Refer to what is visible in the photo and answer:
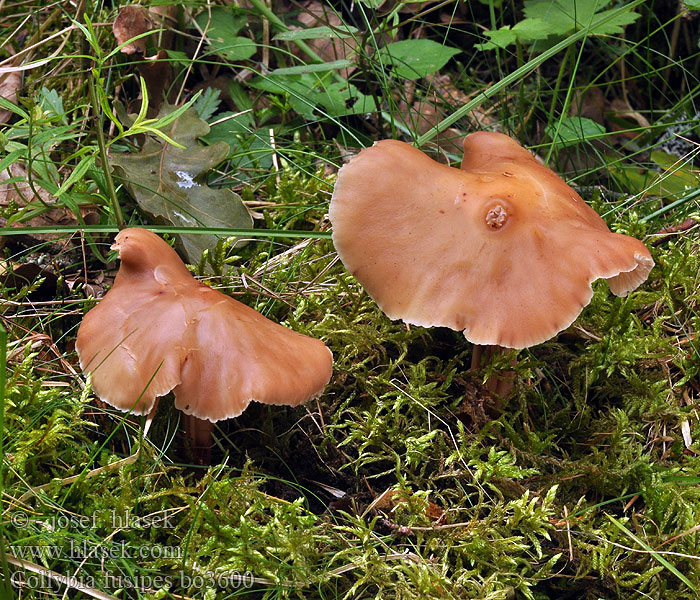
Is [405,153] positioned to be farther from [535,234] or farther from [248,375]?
[248,375]

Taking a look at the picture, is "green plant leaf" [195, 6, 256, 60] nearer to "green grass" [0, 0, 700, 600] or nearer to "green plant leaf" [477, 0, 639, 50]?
"green grass" [0, 0, 700, 600]

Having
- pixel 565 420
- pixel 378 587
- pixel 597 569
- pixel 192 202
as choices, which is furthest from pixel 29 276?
pixel 597 569

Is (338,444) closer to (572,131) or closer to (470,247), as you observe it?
(470,247)

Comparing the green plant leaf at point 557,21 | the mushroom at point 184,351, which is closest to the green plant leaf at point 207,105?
the green plant leaf at point 557,21

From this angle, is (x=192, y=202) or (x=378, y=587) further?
(x=192, y=202)

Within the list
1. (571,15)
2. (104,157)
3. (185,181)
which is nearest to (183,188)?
(185,181)
